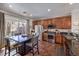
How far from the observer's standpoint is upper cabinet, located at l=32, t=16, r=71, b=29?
1740 mm

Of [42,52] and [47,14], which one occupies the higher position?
[47,14]

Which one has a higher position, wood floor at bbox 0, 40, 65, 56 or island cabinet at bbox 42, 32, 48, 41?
island cabinet at bbox 42, 32, 48, 41

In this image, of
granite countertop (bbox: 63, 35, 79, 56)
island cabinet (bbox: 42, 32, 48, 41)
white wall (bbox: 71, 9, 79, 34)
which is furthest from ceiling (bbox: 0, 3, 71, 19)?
granite countertop (bbox: 63, 35, 79, 56)

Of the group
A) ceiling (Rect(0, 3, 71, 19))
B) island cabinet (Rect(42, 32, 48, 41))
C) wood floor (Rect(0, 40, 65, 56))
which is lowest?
wood floor (Rect(0, 40, 65, 56))

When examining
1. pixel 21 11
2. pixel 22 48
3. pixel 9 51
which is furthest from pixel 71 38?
pixel 9 51

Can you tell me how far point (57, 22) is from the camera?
1.78 meters

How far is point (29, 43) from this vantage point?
5.92 feet

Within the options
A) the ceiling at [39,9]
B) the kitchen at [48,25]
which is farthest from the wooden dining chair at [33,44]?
the ceiling at [39,9]

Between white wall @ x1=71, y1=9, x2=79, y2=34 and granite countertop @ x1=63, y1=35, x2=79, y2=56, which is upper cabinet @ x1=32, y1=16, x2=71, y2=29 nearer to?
white wall @ x1=71, y1=9, x2=79, y2=34

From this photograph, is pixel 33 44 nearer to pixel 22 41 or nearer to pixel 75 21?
pixel 22 41

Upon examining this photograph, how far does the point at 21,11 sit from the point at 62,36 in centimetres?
82

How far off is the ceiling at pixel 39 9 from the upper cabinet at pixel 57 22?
2.7 inches

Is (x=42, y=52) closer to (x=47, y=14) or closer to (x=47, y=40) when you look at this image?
(x=47, y=40)

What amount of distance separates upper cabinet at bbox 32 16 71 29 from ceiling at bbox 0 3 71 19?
0.07 meters
